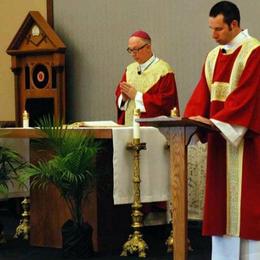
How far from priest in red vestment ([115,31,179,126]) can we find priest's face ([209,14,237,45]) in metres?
1.94

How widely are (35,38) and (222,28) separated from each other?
14.0 feet

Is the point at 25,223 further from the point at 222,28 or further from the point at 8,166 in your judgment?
the point at 222,28

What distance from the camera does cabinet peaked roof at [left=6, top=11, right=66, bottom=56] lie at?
762 centimetres

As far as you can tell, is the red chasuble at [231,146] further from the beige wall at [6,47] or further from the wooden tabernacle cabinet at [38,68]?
the beige wall at [6,47]

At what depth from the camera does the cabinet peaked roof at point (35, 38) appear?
7617 mm

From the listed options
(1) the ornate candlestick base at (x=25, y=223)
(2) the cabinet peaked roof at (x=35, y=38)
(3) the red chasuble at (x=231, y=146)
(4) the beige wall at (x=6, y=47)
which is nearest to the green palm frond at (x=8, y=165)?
(1) the ornate candlestick base at (x=25, y=223)

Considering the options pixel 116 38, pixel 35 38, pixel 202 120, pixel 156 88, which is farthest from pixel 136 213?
pixel 35 38

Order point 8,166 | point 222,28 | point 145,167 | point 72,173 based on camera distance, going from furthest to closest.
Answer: point 8,166
point 145,167
point 72,173
point 222,28

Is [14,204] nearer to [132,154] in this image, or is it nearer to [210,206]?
[132,154]

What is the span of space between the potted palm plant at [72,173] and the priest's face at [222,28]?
4.45 feet

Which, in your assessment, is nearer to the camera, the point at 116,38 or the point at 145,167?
the point at 145,167

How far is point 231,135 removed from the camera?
12.1 feet

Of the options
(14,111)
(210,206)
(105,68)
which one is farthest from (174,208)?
(14,111)

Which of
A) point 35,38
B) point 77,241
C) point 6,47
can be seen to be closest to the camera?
point 77,241
